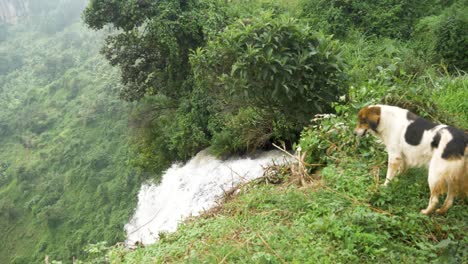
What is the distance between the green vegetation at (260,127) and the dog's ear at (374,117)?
560 millimetres

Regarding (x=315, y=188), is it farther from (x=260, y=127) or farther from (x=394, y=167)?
(x=260, y=127)

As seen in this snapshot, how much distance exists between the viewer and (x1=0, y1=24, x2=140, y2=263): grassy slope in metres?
18.1

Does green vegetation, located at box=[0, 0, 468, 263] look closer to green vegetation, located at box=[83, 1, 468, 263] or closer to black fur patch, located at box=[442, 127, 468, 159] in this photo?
green vegetation, located at box=[83, 1, 468, 263]

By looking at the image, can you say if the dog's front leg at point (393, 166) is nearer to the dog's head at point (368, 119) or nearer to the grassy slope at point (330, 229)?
the grassy slope at point (330, 229)

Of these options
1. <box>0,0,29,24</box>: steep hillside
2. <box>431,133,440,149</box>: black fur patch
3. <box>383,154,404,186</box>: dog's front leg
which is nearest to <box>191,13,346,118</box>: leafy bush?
<box>383,154,404,186</box>: dog's front leg

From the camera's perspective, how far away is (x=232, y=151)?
331 inches

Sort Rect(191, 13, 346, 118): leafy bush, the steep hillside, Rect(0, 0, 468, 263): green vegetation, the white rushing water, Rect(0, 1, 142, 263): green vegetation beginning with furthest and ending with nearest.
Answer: the steep hillside → Rect(0, 1, 142, 263): green vegetation → the white rushing water → Rect(191, 13, 346, 118): leafy bush → Rect(0, 0, 468, 263): green vegetation

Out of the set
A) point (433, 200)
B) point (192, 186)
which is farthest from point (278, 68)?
point (192, 186)

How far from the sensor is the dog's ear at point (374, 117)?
11.6ft

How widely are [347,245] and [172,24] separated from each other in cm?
867

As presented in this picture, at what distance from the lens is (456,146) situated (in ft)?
9.50

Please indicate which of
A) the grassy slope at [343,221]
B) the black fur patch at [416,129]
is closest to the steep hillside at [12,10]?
the grassy slope at [343,221]

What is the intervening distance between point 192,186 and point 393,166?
5351 mm

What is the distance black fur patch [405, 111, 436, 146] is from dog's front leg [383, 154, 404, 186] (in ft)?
0.78
